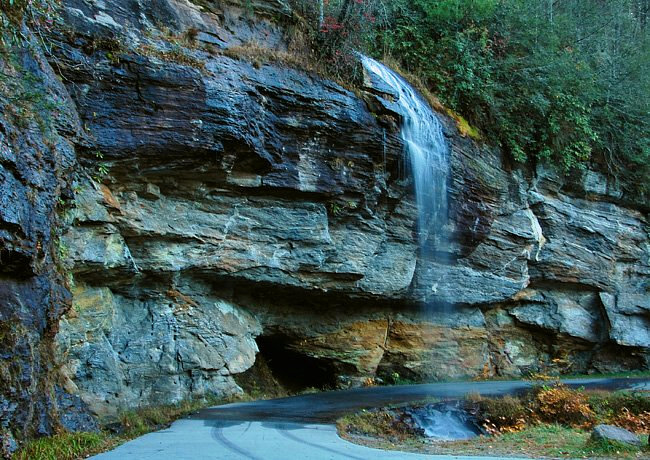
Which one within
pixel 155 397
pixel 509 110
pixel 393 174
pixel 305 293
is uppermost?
pixel 509 110

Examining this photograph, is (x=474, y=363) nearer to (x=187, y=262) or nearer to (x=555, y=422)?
(x=555, y=422)

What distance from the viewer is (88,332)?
1032 centimetres

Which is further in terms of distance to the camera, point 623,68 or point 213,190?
point 623,68

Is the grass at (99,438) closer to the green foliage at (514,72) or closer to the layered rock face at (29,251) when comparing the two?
the layered rock face at (29,251)

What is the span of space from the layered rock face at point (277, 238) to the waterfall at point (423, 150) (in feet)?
1.15

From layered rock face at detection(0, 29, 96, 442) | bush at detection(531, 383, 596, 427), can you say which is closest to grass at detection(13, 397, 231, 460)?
layered rock face at detection(0, 29, 96, 442)

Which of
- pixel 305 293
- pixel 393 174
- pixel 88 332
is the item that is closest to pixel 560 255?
pixel 393 174

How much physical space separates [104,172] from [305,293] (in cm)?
610

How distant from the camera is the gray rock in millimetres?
7055

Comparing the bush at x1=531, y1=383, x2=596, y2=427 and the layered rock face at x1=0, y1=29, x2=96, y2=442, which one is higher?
the layered rock face at x1=0, y1=29, x2=96, y2=442

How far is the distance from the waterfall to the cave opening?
465 centimetres

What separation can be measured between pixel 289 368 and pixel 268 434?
969 cm

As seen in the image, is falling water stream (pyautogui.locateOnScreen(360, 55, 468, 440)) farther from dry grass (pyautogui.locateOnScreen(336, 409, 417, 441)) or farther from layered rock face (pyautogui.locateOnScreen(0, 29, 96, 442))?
layered rock face (pyautogui.locateOnScreen(0, 29, 96, 442))

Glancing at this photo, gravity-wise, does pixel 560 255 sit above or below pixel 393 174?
below
